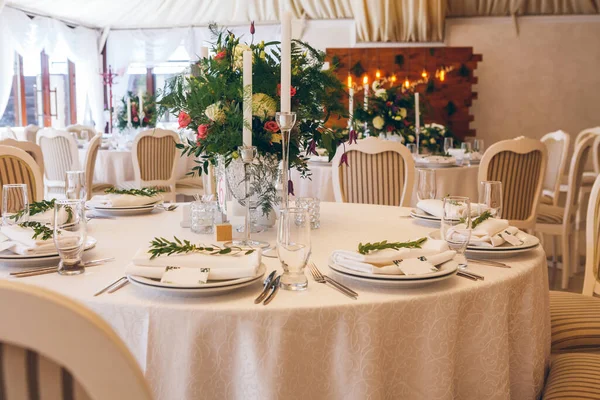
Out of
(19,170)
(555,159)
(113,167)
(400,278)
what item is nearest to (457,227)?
(400,278)

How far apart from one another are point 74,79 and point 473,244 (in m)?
10.7

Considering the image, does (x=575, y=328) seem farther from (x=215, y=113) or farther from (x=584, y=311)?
(x=215, y=113)

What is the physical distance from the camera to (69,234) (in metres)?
1.39

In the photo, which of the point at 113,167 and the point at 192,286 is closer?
the point at 192,286

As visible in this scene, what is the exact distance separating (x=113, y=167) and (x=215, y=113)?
13.3 ft

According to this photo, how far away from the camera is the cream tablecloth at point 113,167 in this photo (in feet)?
18.3

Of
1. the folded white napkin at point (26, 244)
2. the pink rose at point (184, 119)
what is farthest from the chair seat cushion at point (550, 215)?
the folded white napkin at point (26, 244)

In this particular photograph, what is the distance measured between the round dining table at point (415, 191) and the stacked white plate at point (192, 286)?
8.94ft

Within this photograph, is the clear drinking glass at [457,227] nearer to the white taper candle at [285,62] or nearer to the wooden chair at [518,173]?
the white taper candle at [285,62]

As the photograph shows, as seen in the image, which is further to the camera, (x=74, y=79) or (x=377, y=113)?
(x=74, y=79)

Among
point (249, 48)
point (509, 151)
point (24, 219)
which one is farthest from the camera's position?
point (509, 151)

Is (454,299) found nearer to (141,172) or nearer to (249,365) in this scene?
(249,365)

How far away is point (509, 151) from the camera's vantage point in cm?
377

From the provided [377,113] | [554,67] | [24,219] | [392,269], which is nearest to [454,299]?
[392,269]
